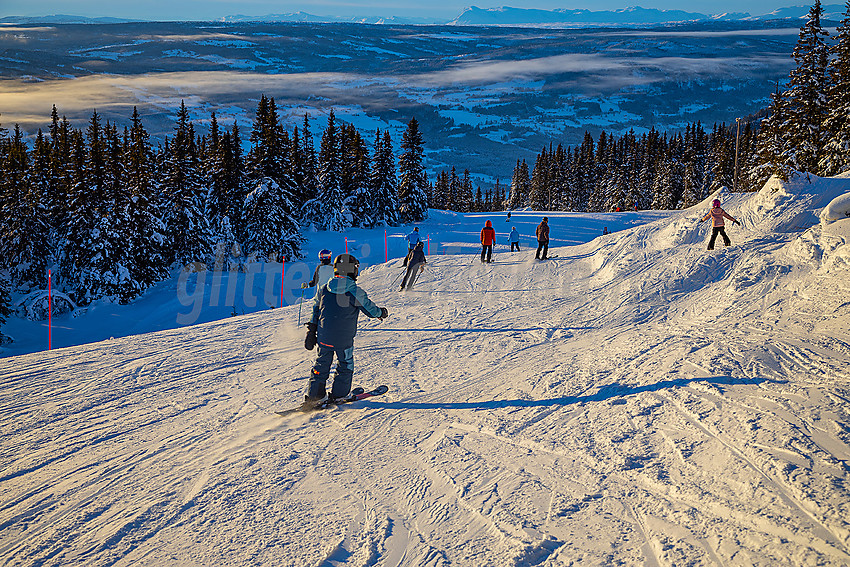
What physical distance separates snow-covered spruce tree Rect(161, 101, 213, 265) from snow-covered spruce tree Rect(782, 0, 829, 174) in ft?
139

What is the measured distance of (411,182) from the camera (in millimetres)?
49375

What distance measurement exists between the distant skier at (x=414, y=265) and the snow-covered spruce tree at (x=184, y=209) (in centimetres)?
2650

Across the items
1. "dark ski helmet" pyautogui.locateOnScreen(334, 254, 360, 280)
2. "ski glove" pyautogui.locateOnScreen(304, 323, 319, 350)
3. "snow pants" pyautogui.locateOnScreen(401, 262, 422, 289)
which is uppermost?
"dark ski helmet" pyautogui.locateOnScreen(334, 254, 360, 280)

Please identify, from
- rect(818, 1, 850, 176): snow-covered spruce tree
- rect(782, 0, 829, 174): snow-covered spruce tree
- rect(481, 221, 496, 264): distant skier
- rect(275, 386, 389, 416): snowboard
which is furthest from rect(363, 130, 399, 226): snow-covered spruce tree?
rect(275, 386, 389, 416): snowboard

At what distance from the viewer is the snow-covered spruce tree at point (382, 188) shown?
4812 cm

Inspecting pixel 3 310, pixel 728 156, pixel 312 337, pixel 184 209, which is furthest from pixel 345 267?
pixel 728 156

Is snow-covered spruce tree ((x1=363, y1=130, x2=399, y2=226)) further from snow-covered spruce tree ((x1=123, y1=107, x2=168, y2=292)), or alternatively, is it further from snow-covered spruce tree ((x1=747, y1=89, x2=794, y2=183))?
snow-covered spruce tree ((x1=747, y1=89, x2=794, y2=183))

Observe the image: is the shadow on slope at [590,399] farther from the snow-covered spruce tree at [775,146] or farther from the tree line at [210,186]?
the snow-covered spruce tree at [775,146]

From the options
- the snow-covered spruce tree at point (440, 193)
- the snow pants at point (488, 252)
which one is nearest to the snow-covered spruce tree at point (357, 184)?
the snow pants at point (488, 252)

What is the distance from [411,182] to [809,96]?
3164 cm

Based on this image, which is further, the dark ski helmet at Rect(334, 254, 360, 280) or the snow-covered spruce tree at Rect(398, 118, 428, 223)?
the snow-covered spruce tree at Rect(398, 118, 428, 223)

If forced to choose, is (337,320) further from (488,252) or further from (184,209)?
(184,209)

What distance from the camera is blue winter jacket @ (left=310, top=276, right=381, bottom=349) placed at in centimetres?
639

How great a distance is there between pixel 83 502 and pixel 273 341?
6.21m
